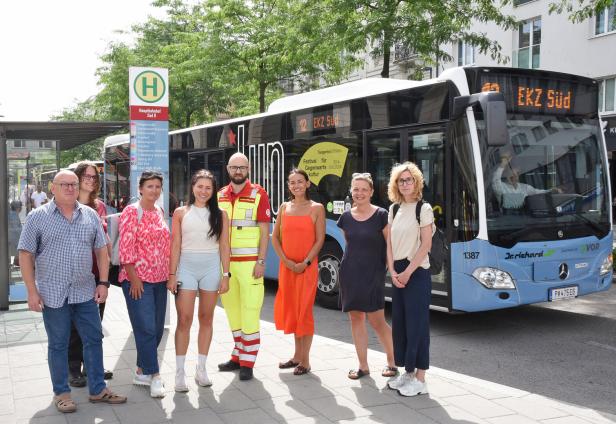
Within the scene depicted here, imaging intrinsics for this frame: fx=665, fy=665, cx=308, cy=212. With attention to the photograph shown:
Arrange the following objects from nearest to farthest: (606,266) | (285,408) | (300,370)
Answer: (285,408) < (300,370) < (606,266)

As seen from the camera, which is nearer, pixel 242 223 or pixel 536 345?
pixel 242 223

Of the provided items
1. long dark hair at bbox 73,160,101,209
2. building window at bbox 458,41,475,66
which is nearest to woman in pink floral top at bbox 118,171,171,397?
long dark hair at bbox 73,160,101,209

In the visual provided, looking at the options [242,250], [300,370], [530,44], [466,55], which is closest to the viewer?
[242,250]

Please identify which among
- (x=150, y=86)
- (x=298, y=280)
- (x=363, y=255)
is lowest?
(x=298, y=280)

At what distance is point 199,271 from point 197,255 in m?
0.13

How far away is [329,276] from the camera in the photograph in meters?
9.10

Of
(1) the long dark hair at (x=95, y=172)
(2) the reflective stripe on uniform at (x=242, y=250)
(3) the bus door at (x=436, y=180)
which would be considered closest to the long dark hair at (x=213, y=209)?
(2) the reflective stripe on uniform at (x=242, y=250)

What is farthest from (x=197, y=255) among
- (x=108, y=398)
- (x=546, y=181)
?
(x=546, y=181)

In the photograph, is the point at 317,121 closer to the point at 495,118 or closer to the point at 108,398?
the point at 495,118

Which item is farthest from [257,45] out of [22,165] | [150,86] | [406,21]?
[150,86]

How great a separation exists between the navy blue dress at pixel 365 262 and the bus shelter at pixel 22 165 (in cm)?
431

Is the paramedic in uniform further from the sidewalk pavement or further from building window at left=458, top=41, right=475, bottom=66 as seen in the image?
building window at left=458, top=41, right=475, bottom=66

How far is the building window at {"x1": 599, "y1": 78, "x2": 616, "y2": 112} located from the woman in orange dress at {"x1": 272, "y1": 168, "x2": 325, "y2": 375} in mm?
19429

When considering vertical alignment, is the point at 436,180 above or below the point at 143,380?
above
